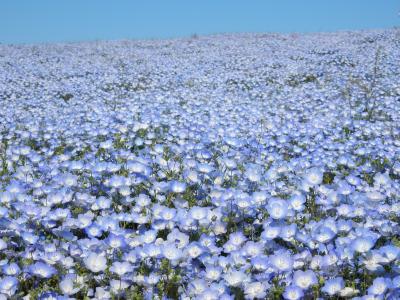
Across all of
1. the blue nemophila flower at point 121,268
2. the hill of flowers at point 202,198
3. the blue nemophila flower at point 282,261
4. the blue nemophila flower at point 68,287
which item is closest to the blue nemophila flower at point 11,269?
the hill of flowers at point 202,198

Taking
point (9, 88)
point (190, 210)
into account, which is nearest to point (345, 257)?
point (190, 210)

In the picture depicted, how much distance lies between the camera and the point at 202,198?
12.1 feet

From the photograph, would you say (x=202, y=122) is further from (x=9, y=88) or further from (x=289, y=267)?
(x=9, y=88)

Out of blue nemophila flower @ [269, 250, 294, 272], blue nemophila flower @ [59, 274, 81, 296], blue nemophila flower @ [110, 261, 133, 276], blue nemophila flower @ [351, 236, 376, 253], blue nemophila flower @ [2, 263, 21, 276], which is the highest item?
blue nemophila flower @ [351, 236, 376, 253]

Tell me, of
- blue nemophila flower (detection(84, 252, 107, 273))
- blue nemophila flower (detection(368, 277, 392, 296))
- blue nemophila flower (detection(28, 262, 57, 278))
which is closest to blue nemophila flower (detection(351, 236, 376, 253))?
blue nemophila flower (detection(368, 277, 392, 296))

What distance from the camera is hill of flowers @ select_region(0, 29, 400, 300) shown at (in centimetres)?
257

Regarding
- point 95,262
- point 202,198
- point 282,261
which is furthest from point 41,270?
point 202,198

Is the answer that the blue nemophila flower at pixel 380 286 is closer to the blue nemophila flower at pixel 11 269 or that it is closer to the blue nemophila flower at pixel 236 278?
the blue nemophila flower at pixel 236 278

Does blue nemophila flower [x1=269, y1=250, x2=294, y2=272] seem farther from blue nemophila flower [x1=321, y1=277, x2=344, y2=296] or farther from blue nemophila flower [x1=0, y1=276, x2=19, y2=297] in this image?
blue nemophila flower [x1=0, y1=276, x2=19, y2=297]

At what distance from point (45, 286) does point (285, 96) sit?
652cm

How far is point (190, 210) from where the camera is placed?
10.5 ft

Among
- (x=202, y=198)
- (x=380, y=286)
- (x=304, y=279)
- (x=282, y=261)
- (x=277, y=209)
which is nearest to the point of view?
(x=380, y=286)

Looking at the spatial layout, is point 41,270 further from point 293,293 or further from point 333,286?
point 333,286

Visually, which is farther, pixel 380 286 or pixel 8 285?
pixel 8 285
